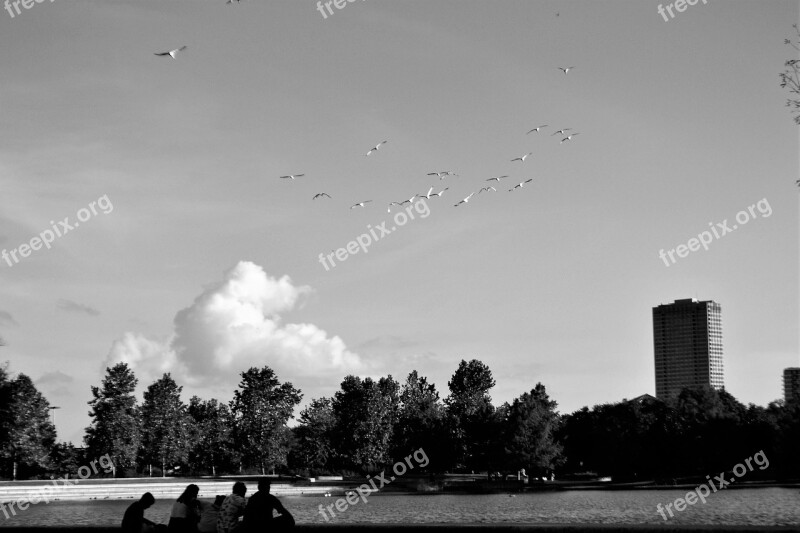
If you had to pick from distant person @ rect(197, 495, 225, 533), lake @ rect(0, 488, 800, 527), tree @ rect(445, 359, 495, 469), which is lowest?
lake @ rect(0, 488, 800, 527)

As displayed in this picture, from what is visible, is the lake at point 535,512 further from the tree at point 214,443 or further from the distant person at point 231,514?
the tree at point 214,443

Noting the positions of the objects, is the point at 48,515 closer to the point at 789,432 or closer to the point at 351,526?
the point at 351,526

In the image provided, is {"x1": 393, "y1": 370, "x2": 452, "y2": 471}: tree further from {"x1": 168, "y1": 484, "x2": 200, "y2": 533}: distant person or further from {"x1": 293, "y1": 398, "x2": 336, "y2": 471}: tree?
{"x1": 168, "y1": 484, "x2": 200, "y2": 533}: distant person

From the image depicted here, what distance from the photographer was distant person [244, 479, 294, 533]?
2325 centimetres

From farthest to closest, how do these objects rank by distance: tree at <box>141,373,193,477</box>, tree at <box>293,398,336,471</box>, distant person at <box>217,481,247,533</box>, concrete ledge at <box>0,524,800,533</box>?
1. tree at <box>293,398,336,471</box>
2. tree at <box>141,373,193,477</box>
3. distant person at <box>217,481,247,533</box>
4. concrete ledge at <box>0,524,800,533</box>

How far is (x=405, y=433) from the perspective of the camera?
499 ft

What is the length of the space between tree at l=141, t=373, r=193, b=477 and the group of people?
115836 millimetres

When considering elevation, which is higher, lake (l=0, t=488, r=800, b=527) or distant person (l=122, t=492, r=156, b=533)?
distant person (l=122, t=492, r=156, b=533)

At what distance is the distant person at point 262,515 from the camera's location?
23250 millimetres

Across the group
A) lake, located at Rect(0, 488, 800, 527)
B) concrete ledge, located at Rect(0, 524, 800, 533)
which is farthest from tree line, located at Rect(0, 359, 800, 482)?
concrete ledge, located at Rect(0, 524, 800, 533)

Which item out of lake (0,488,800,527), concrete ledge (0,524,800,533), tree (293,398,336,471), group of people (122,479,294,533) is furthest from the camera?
tree (293,398,336,471)

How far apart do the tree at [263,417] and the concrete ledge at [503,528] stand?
403 feet

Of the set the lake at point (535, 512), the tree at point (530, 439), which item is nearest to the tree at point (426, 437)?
the tree at point (530, 439)

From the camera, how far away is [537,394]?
159 metres
